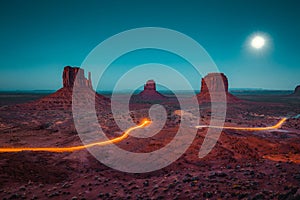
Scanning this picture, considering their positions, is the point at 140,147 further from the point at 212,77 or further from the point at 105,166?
the point at 212,77

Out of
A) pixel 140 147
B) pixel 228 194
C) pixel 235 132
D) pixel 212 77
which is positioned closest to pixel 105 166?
pixel 140 147

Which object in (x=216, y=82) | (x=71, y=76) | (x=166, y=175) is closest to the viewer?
(x=166, y=175)

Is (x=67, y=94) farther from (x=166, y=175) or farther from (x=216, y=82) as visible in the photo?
(x=216, y=82)

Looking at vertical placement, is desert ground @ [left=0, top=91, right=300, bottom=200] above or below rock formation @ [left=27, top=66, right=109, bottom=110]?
below

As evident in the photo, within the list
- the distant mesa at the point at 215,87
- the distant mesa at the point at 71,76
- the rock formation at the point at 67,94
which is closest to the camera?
the rock formation at the point at 67,94

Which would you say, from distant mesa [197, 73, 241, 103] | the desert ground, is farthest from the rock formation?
distant mesa [197, 73, 241, 103]

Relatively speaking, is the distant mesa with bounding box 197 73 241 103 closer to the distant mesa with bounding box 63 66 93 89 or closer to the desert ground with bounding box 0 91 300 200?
the distant mesa with bounding box 63 66 93 89

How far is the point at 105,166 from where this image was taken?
17109 mm

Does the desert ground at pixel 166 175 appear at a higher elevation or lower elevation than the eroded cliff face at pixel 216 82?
lower

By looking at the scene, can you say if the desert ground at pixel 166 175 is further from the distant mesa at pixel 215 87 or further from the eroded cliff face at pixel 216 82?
the eroded cliff face at pixel 216 82

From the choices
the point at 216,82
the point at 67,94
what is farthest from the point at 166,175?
the point at 216,82

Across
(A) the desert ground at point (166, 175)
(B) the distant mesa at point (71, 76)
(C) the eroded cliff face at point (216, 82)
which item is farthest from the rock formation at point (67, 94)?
(C) the eroded cliff face at point (216, 82)

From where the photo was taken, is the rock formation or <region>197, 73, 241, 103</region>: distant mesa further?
<region>197, 73, 241, 103</region>: distant mesa

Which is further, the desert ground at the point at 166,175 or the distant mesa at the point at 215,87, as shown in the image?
the distant mesa at the point at 215,87
